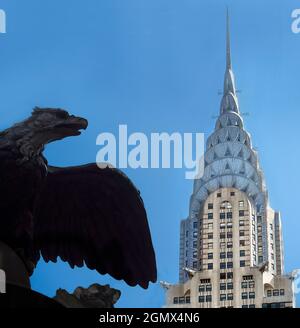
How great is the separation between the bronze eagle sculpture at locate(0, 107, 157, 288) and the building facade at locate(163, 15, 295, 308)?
80 cm

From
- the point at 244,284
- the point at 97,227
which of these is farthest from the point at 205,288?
the point at 97,227

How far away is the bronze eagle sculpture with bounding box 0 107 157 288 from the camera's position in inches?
609

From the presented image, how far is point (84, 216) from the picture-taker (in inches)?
636

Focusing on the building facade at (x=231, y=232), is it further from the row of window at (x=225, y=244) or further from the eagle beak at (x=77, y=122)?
the eagle beak at (x=77, y=122)

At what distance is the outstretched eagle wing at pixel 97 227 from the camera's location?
15977 millimetres

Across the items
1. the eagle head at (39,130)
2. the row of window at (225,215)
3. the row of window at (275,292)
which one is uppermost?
the eagle head at (39,130)

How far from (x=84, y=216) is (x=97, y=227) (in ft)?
0.81

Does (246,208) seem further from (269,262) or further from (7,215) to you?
(7,215)

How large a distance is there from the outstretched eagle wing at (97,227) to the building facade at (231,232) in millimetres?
704

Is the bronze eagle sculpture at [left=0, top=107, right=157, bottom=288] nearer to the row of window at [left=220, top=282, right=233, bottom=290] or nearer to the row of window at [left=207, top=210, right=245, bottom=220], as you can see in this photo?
the row of window at [left=220, top=282, right=233, bottom=290]

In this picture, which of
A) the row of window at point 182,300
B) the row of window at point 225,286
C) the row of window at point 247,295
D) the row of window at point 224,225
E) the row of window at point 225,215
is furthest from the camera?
the row of window at point 224,225

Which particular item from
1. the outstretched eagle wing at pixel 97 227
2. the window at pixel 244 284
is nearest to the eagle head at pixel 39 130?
the outstretched eagle wing at pixel 97 227
